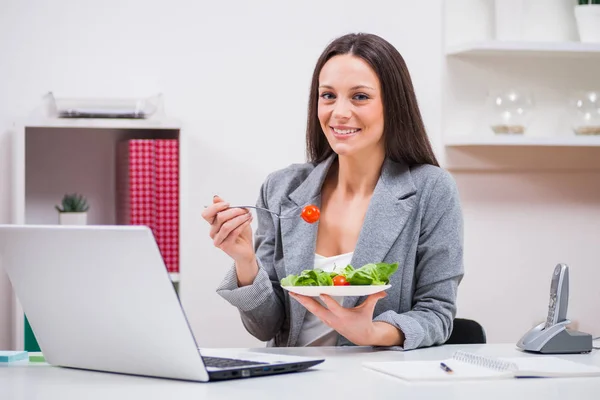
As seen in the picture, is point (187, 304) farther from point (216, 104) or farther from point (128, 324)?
point (128, 324)

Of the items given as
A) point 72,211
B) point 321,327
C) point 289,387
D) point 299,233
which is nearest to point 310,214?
point 299,233

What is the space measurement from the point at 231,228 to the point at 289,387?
567mm

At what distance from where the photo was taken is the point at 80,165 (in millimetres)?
2918

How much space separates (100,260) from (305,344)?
2.73ft

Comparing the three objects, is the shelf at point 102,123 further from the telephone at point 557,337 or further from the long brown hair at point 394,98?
the telephone at point 557,337

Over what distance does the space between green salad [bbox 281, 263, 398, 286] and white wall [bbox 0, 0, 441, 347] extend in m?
1.23

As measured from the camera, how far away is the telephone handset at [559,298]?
1726 millimetres

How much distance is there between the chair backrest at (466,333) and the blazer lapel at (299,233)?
350 mm

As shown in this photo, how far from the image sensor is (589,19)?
121 inches

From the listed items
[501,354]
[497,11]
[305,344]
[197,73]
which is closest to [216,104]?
[197,73]

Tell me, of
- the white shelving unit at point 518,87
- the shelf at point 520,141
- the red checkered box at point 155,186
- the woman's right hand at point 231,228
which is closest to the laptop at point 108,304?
the woman's right hand at point 231,228

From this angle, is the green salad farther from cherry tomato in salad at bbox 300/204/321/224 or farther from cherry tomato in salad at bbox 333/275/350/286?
cherry tomato in salad at bbox 300/204/321/224

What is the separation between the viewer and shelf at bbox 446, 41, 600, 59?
2.97m

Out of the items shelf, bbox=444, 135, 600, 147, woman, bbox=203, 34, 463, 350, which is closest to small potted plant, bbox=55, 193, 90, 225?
woman, bbox=203, 34, 463, 350
